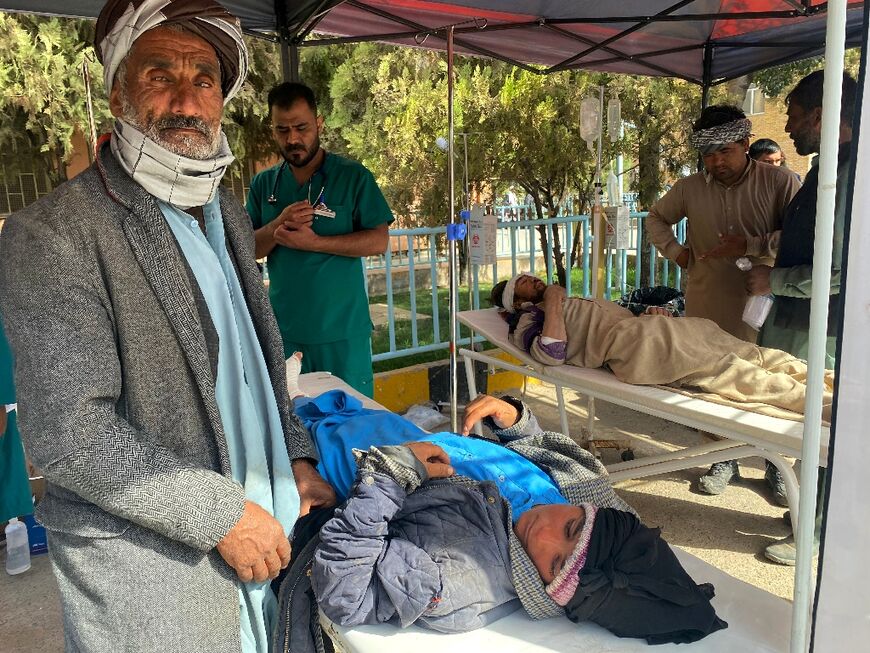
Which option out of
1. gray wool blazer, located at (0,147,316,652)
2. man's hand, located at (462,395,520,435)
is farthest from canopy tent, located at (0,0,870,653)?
gray wool blazer, located at (0,147,316,652)

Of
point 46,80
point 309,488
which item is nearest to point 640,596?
point 309,488

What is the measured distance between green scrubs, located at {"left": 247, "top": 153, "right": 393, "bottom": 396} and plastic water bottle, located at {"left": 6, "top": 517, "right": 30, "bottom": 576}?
5.18 ft

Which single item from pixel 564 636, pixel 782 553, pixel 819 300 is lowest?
pixel 782 553

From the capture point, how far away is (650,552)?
4.95ft

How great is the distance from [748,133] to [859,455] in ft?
10.4

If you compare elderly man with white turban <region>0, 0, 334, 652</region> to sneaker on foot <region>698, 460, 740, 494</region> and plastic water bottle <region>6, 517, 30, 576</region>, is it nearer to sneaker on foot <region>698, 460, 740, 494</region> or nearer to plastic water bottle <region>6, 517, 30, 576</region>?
plastic water bottle <region>6, 517, 30, 576</region>

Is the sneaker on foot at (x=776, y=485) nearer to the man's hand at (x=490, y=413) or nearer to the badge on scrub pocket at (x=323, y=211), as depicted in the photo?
the man's hand at (x=490, y=413)

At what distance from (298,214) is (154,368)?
5.92ft

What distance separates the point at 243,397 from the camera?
1.40m

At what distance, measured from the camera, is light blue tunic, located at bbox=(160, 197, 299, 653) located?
1385 millimetres

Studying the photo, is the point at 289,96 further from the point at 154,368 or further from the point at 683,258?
the point at 683,258

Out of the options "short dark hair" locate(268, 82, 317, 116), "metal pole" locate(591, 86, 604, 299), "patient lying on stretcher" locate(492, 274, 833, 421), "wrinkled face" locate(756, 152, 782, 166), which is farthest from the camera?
"wrinkled face" locate(756, 152, 782, 166)

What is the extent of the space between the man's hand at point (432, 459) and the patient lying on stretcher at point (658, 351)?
1.45 metres

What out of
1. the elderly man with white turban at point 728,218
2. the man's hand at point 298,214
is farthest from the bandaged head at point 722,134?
the man's hand at point 298,214
